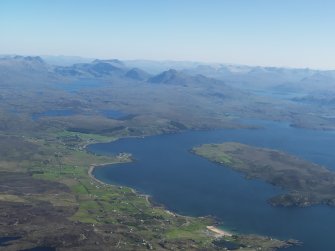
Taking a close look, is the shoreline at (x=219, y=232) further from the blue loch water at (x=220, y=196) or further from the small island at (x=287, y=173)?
→ the small island at (x=287, y=173)

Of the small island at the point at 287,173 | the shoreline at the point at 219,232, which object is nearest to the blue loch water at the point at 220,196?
the shoreline at the point at 219,232

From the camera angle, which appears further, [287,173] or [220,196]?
[287,173]

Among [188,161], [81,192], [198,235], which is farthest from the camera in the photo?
[188,161]

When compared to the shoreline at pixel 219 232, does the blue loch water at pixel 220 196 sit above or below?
below

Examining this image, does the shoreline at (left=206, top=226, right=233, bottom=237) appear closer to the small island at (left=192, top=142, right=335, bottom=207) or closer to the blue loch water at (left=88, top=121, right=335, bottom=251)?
the blue loch water at (left=88, top=121, right=335, bottom=251)

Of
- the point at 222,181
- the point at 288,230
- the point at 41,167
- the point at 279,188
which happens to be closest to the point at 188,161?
the point at 222,181

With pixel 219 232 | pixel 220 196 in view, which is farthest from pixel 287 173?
pixel 219 232

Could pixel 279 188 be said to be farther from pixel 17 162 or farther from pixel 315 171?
pixel 17 162

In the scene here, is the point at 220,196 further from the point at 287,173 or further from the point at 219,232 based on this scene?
the point at 287,173
